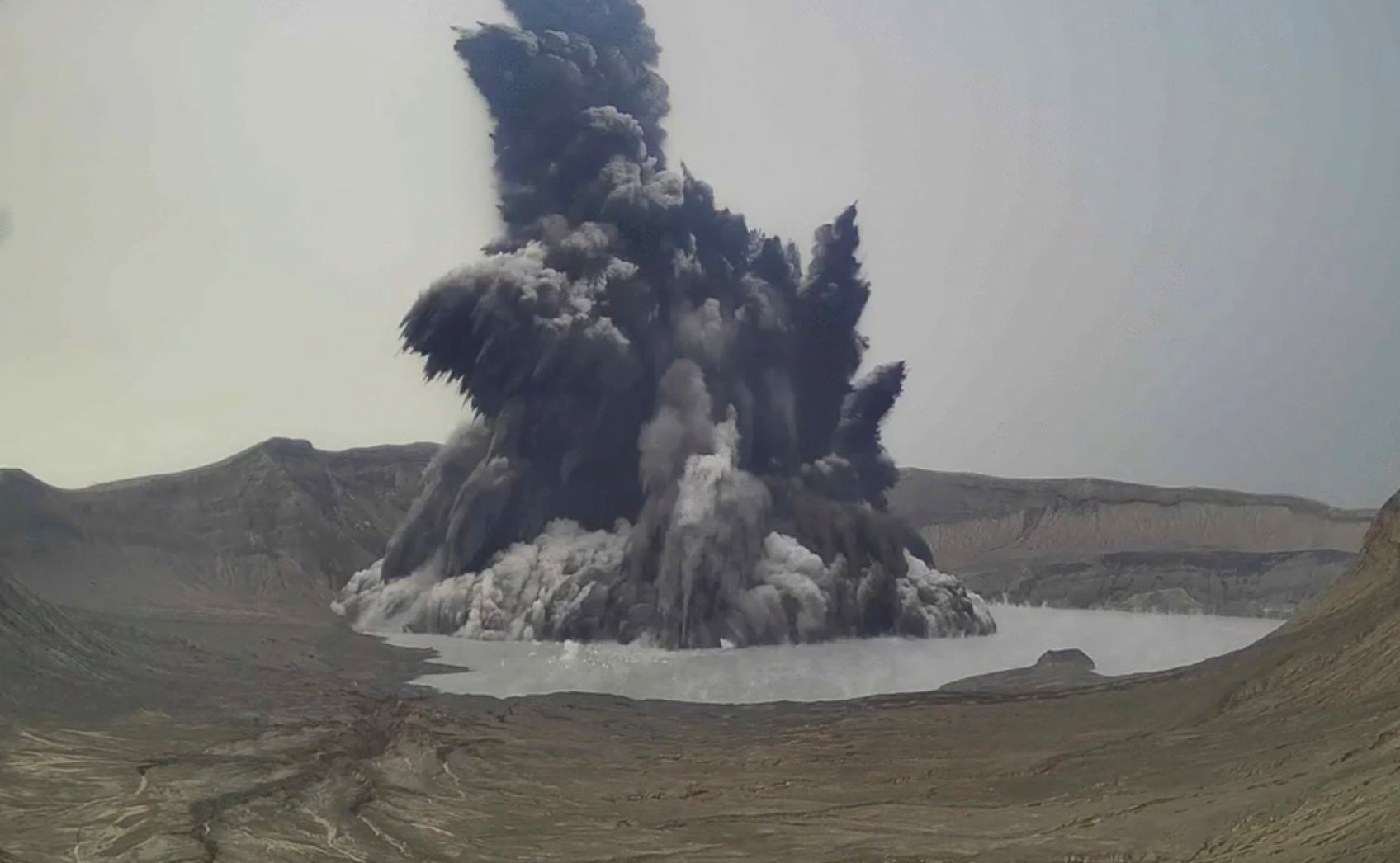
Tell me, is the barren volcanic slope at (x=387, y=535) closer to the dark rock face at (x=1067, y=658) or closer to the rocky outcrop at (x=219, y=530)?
the rocky outcrop at (x=219, y=530)

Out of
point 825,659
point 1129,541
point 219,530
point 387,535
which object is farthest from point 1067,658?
point 219,530

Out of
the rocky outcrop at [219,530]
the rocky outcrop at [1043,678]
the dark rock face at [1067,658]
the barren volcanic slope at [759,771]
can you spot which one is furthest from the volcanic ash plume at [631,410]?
the barren volcanic slope at [759,771]

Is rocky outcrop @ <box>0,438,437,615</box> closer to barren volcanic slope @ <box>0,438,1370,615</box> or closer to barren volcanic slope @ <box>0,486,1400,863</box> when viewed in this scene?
barren volcanic slope @ <box>0,438,1370,615</box>

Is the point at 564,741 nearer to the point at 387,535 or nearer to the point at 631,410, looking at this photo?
the point at 387,535

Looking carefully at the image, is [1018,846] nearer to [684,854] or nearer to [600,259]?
[684,854]

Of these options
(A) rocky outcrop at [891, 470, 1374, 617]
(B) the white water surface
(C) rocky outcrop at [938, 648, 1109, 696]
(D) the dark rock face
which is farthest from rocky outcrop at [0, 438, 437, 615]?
(D) the dark rock face

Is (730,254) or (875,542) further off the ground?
(730,254)

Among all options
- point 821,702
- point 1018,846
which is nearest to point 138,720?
point 821,702
